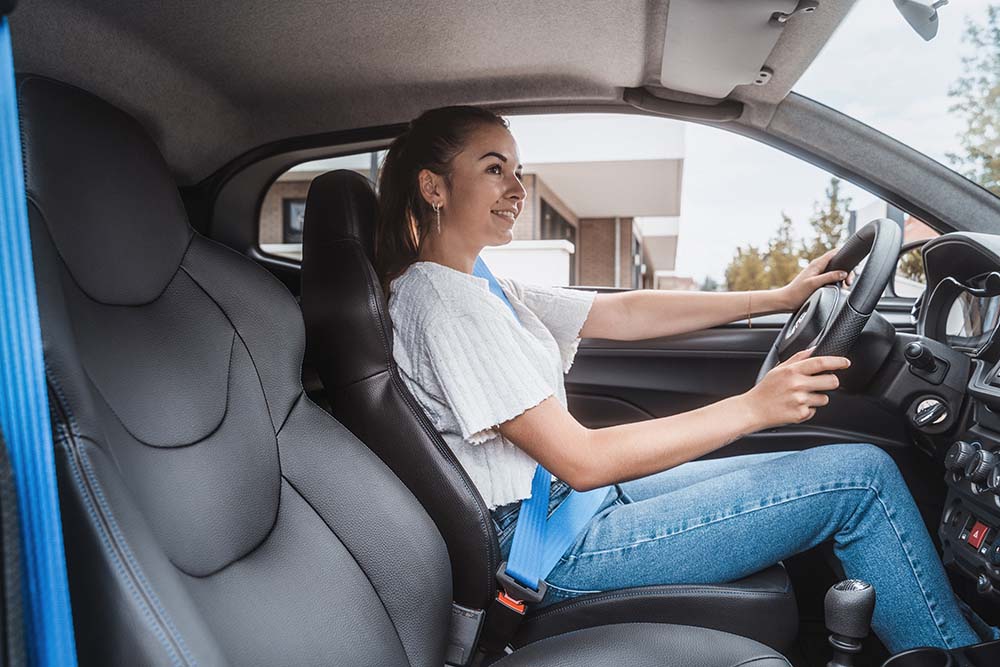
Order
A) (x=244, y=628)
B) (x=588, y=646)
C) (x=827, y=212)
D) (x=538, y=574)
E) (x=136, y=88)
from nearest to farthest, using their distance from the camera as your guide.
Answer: (x=244, y=628) → (x=588, y=646) → (x=538, y=574) → (x=136, y=88) → (x=827, y=212)

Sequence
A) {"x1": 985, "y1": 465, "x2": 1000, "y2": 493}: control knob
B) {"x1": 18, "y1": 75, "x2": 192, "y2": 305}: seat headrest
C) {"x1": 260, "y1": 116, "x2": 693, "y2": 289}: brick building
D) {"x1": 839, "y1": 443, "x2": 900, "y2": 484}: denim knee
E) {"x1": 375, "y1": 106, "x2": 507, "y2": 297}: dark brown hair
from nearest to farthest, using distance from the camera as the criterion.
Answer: {"x1": 18, "y1": 75, "x2": 192, "y2": 305}: seat headrest
{"x1": 985, "y1": 465, "x2": 1000, "y2": 493}: control knob
{"x1": 839, "y1": 443, "x2": 900, "y2": 484}: denim knee
{"x1": 375, "y1": 106, "x2": 507, "y2": 297}: dark brown hair
{"x1": 260, "y1": 116, "x2": 693, "y2": 289}: brick building

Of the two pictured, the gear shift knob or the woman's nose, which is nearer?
the gear shift knob

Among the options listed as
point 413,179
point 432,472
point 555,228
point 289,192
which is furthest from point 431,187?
point 555,228

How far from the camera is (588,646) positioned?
1.03m

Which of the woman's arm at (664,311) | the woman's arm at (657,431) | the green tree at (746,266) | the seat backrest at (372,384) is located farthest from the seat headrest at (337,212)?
the green tree at (746,266)

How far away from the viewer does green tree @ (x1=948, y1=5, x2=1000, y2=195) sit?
167cm

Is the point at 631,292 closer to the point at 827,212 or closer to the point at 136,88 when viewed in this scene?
the point at 827,212

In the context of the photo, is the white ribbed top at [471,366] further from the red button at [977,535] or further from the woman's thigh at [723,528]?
the red button at [977,535]

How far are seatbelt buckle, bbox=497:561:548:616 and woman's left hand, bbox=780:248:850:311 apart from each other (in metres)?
0.95

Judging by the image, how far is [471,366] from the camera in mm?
1342

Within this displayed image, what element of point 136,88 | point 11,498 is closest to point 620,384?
point 136,88

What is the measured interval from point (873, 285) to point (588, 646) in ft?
2.56

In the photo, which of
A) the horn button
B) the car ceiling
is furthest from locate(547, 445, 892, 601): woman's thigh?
the car ceiling

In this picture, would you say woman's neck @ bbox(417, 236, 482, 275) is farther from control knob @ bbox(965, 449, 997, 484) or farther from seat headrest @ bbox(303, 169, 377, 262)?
control knob @ bbox(965, 449, 997, 484)
